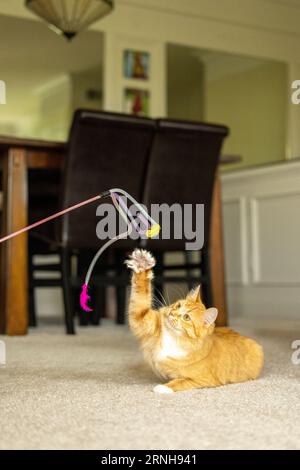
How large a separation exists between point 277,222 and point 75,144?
1.62 metres

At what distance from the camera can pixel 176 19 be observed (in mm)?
5238

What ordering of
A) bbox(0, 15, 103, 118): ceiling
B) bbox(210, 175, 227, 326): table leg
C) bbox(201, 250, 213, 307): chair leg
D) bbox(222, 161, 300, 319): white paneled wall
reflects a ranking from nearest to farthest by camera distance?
bbox(201, 250, 213, 307): chair leg < bbox(210, 175, 227, 326): table leg < bbox(222, 161, 300, 319): white paneled wall < bbox(0, 15, 103, 118): ceiling

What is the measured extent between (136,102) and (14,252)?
2502 mm

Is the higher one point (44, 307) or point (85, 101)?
point (85, 101)

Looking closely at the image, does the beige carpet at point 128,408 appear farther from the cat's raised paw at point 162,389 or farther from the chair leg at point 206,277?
the chair leg at point 206,277

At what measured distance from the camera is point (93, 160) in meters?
2.86

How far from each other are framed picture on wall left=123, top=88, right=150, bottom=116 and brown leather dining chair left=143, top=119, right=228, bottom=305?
6.71 ft

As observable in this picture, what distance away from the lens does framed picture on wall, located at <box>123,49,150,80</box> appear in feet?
16.6

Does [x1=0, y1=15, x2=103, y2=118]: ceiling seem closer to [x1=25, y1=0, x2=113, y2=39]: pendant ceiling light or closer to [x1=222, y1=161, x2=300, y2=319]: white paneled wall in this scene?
[x1=25, y1=0, x2=113, y2=39]: pendant ceiling light

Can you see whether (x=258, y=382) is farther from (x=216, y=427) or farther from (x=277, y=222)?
(x=277, y=222)

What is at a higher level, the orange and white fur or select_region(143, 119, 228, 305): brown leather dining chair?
select_region(143, 119, 228, 305): brown leather dining chair

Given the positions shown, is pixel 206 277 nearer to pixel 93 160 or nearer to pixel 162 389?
pixel 93 160

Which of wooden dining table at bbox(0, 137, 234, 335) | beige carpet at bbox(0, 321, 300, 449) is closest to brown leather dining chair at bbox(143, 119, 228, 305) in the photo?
wooden dining table at bbox(0, 137, 234, 335)

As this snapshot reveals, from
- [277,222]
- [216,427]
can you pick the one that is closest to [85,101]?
[277,222]
